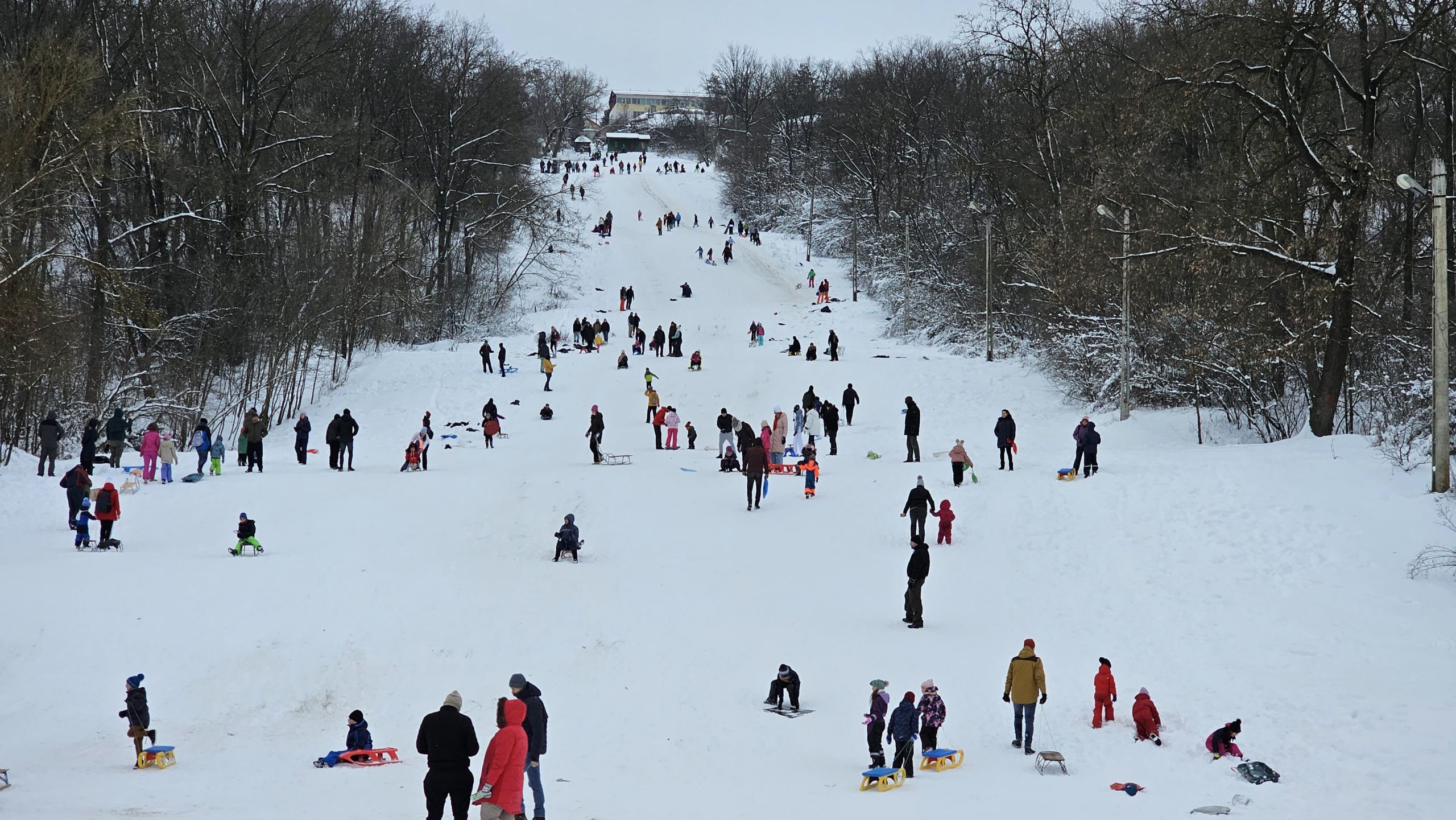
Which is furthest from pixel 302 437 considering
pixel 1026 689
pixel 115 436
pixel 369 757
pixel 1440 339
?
pixel 1440 339

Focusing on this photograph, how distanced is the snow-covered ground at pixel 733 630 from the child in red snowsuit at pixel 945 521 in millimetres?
350

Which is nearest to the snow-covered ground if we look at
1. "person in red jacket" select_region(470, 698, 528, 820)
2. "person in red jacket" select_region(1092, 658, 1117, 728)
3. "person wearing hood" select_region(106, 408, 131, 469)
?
"person in red jacket" select_region(1092, 658, 1117, 728)

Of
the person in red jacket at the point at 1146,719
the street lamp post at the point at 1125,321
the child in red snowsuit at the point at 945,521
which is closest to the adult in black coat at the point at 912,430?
the street lamp post at the point at 1125,321

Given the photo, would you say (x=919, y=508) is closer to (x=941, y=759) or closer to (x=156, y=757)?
(x=941, y=759)

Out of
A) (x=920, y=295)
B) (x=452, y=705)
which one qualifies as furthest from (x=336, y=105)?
(x=452, y=705)

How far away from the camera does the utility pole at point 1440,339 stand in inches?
622

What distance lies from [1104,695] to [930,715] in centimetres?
226

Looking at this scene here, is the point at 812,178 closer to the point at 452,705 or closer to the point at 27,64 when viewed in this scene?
the point at 27,64

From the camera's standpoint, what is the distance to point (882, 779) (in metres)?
11.9

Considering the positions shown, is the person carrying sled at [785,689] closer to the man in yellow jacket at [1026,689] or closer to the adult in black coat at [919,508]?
the man in yellow jacket at [1026,689]

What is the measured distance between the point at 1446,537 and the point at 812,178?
60.9 meters

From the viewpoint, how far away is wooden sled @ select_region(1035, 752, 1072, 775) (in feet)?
39.5

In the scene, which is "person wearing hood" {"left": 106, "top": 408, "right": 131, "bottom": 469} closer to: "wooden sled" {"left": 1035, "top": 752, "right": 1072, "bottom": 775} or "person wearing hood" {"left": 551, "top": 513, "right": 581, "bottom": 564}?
"person wearing hood" {"left": 551, "top": 513, "right": 581, "bottom": 564}

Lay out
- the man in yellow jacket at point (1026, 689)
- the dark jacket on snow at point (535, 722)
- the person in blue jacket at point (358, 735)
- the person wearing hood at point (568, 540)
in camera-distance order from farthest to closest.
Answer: the person wearing hood at point (568, 540) → the man in yellow jacket at point (1026, 689) → the person in blue jacket at point (358, 735) → the dark jacket on snow at point (535, 722)
